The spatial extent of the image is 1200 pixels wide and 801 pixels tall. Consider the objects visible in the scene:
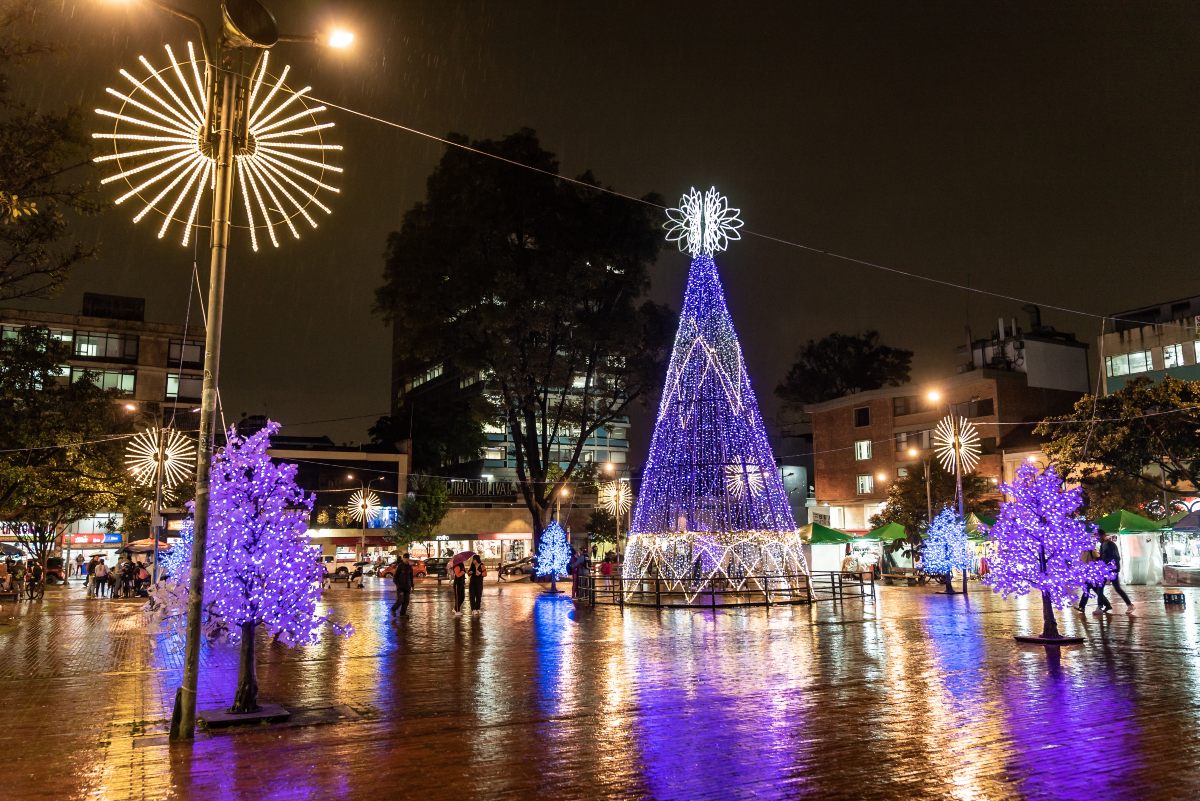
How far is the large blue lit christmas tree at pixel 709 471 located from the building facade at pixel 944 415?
24.6 m

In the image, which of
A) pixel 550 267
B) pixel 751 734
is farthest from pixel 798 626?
pixel 550 267

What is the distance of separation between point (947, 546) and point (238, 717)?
27.9 metres

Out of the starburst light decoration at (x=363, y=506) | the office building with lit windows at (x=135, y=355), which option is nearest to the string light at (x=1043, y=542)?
the starburst light decoration at (x=363, y=506)

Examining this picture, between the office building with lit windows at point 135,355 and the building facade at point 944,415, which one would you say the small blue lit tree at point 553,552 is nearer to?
the building facade at point 944,415

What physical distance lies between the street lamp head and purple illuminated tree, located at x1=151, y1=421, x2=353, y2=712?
4.31 metres

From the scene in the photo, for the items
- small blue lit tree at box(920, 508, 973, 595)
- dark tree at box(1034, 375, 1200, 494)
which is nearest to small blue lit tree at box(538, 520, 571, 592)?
small blue lit tree at box(920, 508, 973, 595)

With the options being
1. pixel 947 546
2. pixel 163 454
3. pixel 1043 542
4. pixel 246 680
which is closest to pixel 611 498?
pixel 947 546

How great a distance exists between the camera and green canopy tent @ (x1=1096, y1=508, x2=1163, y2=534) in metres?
32.3

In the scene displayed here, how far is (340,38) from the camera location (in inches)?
355

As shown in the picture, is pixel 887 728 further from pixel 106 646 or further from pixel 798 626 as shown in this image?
pixel 106 646

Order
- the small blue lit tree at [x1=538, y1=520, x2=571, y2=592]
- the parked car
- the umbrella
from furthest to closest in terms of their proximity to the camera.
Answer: the parked car, the small blue lit tree at [x1=538, y1=520, x2=571, y2=592], the umbrella

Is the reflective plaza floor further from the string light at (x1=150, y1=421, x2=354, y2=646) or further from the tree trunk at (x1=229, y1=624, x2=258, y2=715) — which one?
the string light at (x1=150, y1=421, x2=354, y2=646)

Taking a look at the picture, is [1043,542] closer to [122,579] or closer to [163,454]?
[163,454]

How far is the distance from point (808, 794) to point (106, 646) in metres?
15.1
